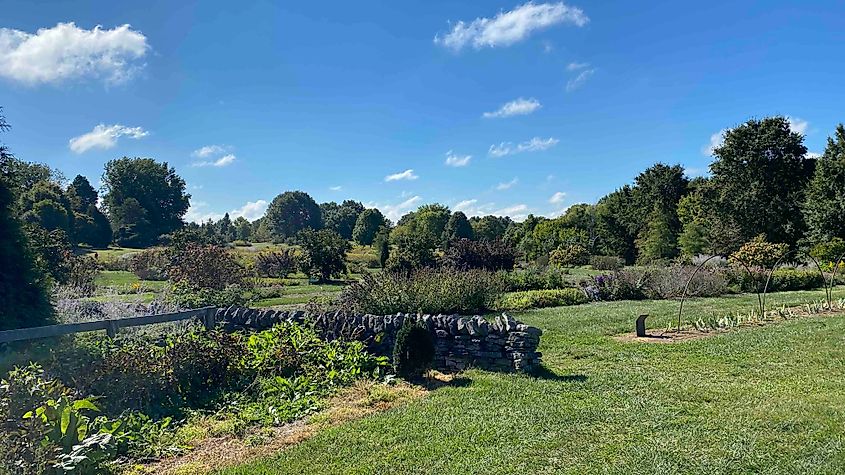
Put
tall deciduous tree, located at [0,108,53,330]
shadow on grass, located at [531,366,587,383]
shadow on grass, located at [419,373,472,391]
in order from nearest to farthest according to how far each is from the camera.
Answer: shadow on grass, located at [419,373,472,391] → shadow on grass, located at [531,366,587,383] → tall deciduous tree, located at [0,108,53,330]

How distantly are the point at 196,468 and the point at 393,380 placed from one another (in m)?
2.93

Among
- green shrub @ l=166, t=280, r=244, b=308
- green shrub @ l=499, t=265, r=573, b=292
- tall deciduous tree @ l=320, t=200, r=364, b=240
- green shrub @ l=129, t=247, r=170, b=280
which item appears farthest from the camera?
tall deciduous tree @ l=320, t=200, r=364, b=240

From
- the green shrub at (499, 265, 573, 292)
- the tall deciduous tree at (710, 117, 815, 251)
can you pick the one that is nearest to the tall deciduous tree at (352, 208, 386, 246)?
the tall deciduous tree at (710, 117, 815, 251)

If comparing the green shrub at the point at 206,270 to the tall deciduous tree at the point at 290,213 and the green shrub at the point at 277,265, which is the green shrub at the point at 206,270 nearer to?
the green shrub at the point at 277,265

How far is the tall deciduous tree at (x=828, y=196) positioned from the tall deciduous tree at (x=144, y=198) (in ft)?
168

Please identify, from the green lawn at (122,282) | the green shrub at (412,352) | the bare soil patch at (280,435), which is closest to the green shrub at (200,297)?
the green lawn at (122,282)

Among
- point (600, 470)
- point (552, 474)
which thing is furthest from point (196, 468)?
point (600, 470)

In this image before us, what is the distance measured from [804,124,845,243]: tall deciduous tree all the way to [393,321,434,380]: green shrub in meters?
28.4

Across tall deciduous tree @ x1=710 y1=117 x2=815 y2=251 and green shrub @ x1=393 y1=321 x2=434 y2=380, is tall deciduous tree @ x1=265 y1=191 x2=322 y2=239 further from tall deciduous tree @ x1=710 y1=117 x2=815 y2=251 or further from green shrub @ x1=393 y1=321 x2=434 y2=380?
green shrub @ x1=393 y1=321 x2=434 y2=380

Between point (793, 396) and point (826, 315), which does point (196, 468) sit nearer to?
point (793, 396)

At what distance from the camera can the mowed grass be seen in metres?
3.94

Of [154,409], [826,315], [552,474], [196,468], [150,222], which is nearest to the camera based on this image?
[552,474]

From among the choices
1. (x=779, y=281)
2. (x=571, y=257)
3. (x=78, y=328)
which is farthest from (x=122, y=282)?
(x=779, y=281)

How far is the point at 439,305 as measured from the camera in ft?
41.3
